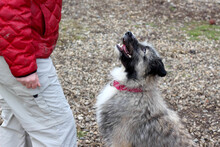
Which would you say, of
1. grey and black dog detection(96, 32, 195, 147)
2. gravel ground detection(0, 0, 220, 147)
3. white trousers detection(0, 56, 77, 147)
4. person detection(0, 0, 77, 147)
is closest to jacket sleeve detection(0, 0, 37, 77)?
person detection(0, 0, 77, 147)

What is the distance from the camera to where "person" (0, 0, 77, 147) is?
5.31 feet

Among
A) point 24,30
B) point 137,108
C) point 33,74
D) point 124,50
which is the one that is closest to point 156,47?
point 124,50

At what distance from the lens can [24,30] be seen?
1.63m

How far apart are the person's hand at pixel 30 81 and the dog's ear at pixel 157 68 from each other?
144cm

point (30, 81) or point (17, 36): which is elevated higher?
point (17, 36)

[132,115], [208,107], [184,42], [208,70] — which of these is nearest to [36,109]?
[132,115]

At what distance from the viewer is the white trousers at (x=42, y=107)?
1.89m

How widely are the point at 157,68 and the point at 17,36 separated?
1.65 metres

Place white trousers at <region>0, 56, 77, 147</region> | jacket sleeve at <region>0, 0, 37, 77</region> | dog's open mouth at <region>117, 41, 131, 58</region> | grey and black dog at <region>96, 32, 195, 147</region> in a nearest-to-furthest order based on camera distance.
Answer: jacket sleeve at <region>0, 0, 37, 77</region>
white trousers at <region>0, 56, 77, 147</region>
grey and black dog at <region>96, 32, 195, 147</region>
dog's open mouth at <region>117, 41, 131, 58</region>

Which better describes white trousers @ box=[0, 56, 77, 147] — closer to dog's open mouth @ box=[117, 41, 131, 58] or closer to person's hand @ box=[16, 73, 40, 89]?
person's hand @ box=[16, 73, 40, 89]

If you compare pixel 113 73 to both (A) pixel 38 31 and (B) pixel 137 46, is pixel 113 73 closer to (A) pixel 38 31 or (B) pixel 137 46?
(B) pixel 137 46

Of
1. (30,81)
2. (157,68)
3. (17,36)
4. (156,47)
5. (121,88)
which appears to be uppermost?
(17,36)

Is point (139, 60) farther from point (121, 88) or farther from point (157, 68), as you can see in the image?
point (121, 88)

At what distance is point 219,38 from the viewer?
22.8ft
